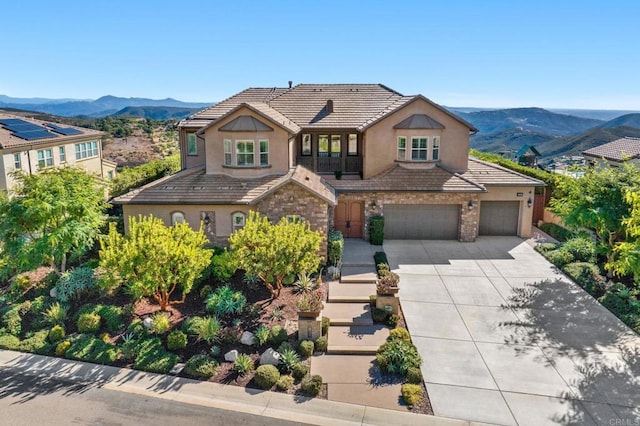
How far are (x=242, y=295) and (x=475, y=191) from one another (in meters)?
13.1

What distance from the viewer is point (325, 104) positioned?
28.0 meters

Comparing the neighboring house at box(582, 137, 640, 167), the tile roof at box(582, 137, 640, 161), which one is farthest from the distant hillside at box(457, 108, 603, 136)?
the neighboring house at box(582, 137, 640, 167)

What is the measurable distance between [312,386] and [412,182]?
14247 millimetres

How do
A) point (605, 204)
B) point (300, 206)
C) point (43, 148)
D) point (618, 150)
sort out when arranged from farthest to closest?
point (43, 148), point (618, 150), point (300, 206), point (605, 204)

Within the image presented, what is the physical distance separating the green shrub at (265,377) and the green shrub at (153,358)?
9.33 feet

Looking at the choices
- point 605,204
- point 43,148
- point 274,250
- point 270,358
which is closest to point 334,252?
point 274,250

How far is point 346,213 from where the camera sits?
81.5 ft

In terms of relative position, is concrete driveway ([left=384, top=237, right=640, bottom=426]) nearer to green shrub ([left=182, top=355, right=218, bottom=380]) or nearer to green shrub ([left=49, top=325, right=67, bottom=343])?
green shrub ([left=182, top=355, right=218, bottom=380])

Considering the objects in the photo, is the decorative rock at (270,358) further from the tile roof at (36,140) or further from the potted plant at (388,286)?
the tile roof at (36,140)

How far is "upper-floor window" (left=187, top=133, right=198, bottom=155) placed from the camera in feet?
85.9

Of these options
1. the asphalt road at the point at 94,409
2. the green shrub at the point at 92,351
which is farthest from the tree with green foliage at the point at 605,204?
the green shrub at the point at 92,351

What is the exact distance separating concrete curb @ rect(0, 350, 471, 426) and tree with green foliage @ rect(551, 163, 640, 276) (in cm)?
1154

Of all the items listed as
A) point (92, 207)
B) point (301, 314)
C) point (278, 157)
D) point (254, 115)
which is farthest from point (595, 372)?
point (92, 207)

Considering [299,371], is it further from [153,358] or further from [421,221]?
[421,221]
